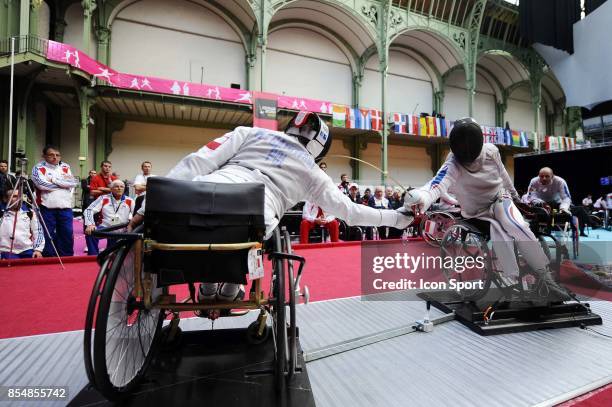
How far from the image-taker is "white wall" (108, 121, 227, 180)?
11.2m

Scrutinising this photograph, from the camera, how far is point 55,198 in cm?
398

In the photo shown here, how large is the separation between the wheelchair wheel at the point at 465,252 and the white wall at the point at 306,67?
39.0 feet

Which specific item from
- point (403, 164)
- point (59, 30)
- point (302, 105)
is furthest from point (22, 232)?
point (403, 164)

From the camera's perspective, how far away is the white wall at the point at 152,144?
1121cm

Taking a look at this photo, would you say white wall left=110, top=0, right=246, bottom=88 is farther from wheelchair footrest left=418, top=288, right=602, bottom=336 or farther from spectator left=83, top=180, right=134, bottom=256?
wheelchair footrest left=418, top=288, right=602, bottom=336

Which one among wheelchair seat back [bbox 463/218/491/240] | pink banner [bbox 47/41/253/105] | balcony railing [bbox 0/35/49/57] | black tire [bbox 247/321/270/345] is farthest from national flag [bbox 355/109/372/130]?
black tire [bbox 247/321/270/345]

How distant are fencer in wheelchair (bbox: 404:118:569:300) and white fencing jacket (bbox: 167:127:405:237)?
0.90 m

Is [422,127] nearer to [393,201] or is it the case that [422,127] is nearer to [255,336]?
[393,201]

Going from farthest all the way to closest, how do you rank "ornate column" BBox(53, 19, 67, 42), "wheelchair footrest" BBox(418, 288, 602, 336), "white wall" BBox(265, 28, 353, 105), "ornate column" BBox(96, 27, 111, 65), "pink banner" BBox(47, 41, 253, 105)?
"white wall" BBox(265, 28, 353, 105)
"ornate column" BBox(96, 27, 111, 65)
"ornate column" BBox(53, 19, 67, 42)
"pink banner" BBox(47, 41, 253, 105)
"wheelchair footrest" BBox(418, 288, 602, 336)

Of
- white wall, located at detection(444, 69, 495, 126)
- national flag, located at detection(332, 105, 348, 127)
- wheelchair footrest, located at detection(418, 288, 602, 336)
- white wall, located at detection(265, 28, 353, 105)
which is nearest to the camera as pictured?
wheelchair footrest, located at detection(418, 288, 602, 336)

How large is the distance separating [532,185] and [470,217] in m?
2.18

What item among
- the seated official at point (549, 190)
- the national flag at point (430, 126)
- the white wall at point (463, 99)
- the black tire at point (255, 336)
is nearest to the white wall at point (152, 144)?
the national flag at point (430, 126)

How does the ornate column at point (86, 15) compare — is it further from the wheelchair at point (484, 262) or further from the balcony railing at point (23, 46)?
the wheelchair at point (484, 262)

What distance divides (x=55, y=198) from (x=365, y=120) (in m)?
11.0
